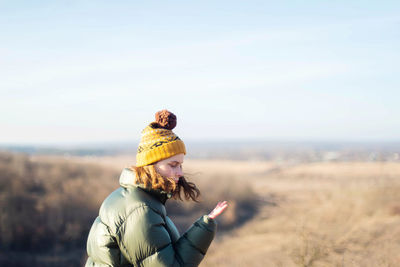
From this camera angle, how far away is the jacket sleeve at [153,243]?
229 cm

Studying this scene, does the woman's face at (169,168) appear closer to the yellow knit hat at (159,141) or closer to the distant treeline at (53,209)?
the yellow knit hat at (159,141)

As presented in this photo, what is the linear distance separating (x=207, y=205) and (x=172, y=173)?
1969 cm

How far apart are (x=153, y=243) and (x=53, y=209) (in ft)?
46.0

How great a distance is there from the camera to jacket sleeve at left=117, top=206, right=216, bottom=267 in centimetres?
229

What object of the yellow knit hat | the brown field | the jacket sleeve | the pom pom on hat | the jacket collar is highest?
the pom pom on hat

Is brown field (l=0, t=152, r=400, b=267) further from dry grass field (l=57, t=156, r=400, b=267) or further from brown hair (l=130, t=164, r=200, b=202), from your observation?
brown hair (l=130, t=164, r=200, b=202)

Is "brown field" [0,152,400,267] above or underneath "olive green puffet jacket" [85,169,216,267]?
underneath

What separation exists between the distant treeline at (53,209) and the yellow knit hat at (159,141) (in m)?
11.2

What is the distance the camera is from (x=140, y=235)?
7.48 feet

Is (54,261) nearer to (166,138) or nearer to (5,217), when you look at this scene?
(5,217)

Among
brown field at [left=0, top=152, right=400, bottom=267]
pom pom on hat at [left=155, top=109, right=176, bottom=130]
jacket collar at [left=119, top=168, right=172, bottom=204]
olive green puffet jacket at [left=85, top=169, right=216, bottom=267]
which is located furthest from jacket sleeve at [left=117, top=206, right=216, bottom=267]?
brown field at [left=0, top=152, right=400, bottom=267]

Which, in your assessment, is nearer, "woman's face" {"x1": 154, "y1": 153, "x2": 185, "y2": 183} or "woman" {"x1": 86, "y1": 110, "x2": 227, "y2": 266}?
"woman" {"x1": 86, "y1": 110, "x2": 227, "y2": 266}

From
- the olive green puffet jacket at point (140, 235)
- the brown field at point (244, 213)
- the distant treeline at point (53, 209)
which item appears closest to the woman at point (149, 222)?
the olive green puffet jacket at point (140, 235)

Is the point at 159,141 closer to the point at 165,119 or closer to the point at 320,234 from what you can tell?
the point at 165,119
